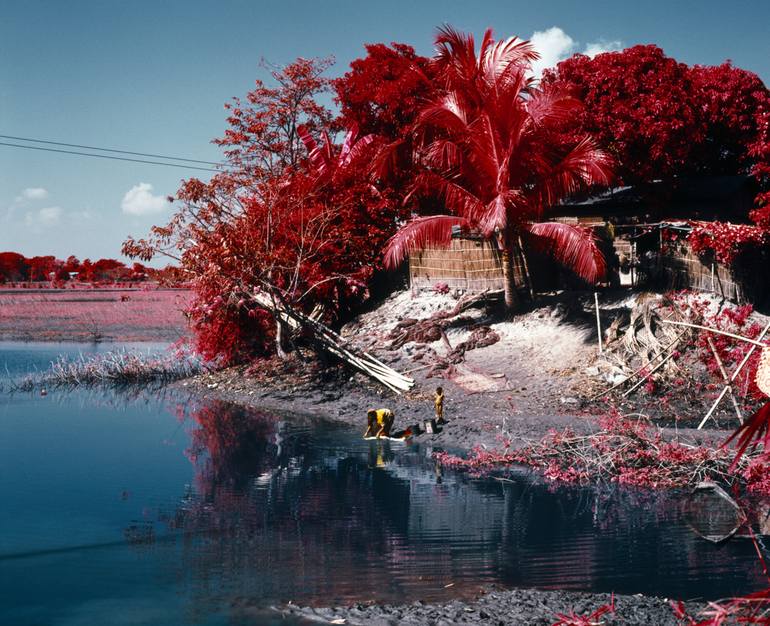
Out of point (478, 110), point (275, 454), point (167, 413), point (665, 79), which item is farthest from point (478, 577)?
point (665, 79)

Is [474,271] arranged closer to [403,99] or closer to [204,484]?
[403,99]

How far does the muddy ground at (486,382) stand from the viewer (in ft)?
47.6

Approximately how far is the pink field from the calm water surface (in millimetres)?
16890

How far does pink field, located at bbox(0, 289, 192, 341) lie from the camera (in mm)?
32906

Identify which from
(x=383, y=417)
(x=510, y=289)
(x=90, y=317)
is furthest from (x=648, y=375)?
(x=90, y=317)

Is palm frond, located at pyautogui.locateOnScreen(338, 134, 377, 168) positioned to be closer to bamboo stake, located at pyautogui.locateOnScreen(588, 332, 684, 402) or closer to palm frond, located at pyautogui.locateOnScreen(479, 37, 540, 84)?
palm frond, located at pyautogui.locateOnScreen(479, 37, 540, 84)

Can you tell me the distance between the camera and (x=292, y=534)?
927cm

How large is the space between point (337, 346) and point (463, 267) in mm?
4871

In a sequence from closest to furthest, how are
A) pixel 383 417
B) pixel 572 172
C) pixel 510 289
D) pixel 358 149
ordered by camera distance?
1. pixel 383 417
2. pixel 572 172
3. pixel 510 289
4. pixel 358 149

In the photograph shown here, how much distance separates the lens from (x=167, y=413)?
18.1 metres

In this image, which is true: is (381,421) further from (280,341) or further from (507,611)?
(280,341)

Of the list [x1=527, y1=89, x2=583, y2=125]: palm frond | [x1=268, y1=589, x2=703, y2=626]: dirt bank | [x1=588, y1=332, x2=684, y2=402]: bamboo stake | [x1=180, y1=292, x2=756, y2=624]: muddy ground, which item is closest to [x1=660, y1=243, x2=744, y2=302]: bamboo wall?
[x1=180, y1=292, x2=756, y2=624]: muddy ground

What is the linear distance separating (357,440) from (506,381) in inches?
161

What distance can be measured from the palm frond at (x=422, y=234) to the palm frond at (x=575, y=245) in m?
1.86
